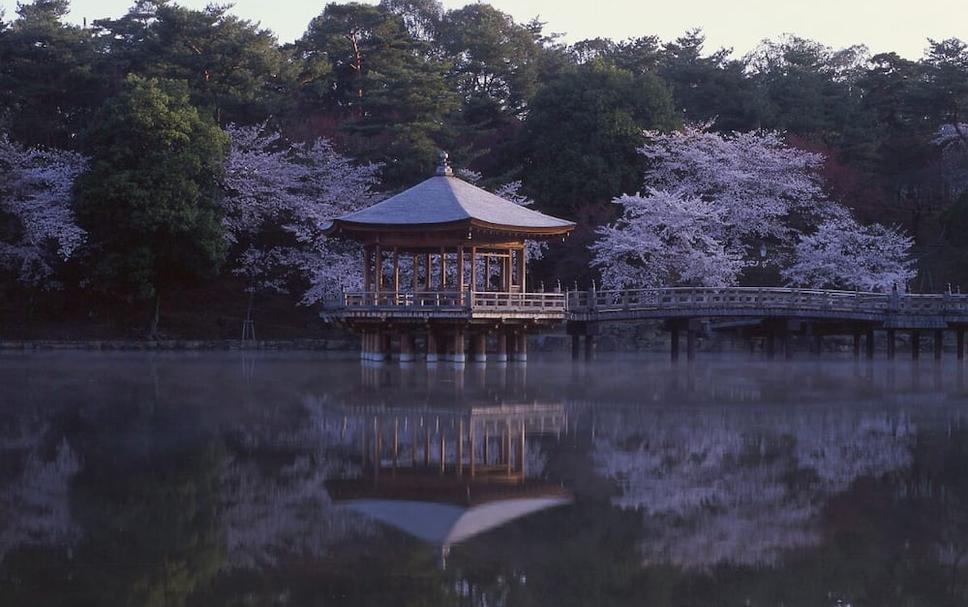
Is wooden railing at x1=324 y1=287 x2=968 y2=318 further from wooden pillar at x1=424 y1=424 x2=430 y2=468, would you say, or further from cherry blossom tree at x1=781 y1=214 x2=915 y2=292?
wooden pillar at x1=424 y1=424 x2=430 y2=468

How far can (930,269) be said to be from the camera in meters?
41.1

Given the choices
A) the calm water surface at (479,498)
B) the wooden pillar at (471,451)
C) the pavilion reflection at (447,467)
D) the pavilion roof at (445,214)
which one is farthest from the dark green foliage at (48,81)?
the wooden pillar at (471,451)

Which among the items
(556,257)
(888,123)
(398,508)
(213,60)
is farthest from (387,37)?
(398,508)

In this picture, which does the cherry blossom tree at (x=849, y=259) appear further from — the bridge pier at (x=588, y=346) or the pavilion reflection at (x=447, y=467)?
the pavilion reflection at (x=447, y=467)

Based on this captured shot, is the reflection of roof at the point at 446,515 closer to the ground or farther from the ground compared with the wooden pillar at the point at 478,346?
closer to the ground

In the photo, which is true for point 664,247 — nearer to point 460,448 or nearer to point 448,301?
point 448,301

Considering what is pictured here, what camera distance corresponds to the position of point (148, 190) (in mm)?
34969

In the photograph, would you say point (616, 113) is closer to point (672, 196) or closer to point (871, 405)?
point (672, 196)

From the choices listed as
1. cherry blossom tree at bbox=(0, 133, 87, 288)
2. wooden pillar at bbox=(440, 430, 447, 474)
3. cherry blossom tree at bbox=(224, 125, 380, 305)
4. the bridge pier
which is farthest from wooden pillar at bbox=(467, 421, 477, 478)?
cherry blossom tree at bbox=(0, 133, 87, 288)

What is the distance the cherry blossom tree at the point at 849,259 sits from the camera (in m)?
38.6

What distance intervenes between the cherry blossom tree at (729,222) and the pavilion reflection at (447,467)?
18675 millimetres

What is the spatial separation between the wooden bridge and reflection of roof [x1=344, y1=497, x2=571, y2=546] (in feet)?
56.4

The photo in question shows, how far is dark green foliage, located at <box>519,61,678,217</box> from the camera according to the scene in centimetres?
4062

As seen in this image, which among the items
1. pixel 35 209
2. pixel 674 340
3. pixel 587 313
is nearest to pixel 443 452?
pixel 587 313
